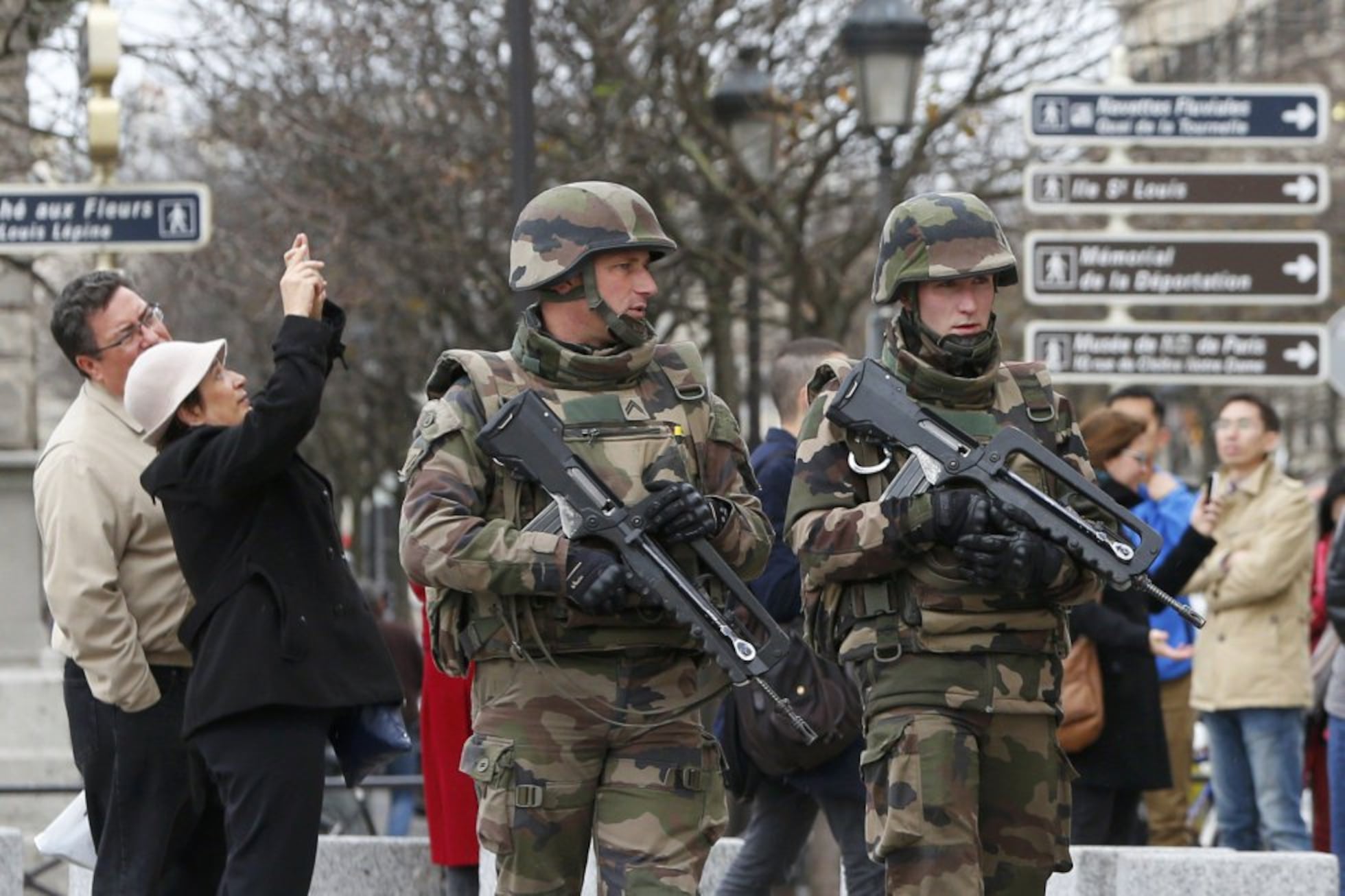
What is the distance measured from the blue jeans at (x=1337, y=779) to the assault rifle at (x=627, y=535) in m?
3.30

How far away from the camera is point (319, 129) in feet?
57.2

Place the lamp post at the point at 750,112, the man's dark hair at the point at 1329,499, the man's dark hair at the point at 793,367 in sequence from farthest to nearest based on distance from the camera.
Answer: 1. the lamp post at the point at 750,112
2. the man's dark hair at the point at 1329,499
3. the man's dark hair at the point at 793,367

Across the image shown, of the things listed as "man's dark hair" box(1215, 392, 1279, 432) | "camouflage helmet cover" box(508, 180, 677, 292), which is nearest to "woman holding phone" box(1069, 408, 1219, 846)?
"man's dark hair" box(1215, 392, 1279, 432)

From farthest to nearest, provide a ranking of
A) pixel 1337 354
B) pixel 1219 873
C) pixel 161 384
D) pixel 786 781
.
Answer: pixel 1337 354 < pixel 786 781 < pixel 1219 873 < pixel 161 384

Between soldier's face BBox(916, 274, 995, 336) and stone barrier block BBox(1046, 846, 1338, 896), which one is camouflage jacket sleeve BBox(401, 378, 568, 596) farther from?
stone barrier block BBox(1046, 846, 1338, 896)

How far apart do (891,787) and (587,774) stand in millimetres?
707

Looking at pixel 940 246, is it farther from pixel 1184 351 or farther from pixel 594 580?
pixel 1184 351

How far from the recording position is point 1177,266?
13.1m

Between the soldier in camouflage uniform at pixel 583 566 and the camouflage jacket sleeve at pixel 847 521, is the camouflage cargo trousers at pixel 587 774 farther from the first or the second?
the camouflage jacket sleeve at pixel 847 521

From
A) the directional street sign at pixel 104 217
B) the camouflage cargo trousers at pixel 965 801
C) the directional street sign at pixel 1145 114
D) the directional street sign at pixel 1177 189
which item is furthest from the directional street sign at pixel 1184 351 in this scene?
the camouflage cargo trousers at pixel 965 801

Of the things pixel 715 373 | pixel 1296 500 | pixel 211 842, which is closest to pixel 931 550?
pixel 211 842

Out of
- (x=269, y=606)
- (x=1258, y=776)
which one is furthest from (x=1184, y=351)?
(x=269, y=606)

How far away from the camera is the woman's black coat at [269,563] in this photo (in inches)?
237

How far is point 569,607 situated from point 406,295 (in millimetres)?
15697
